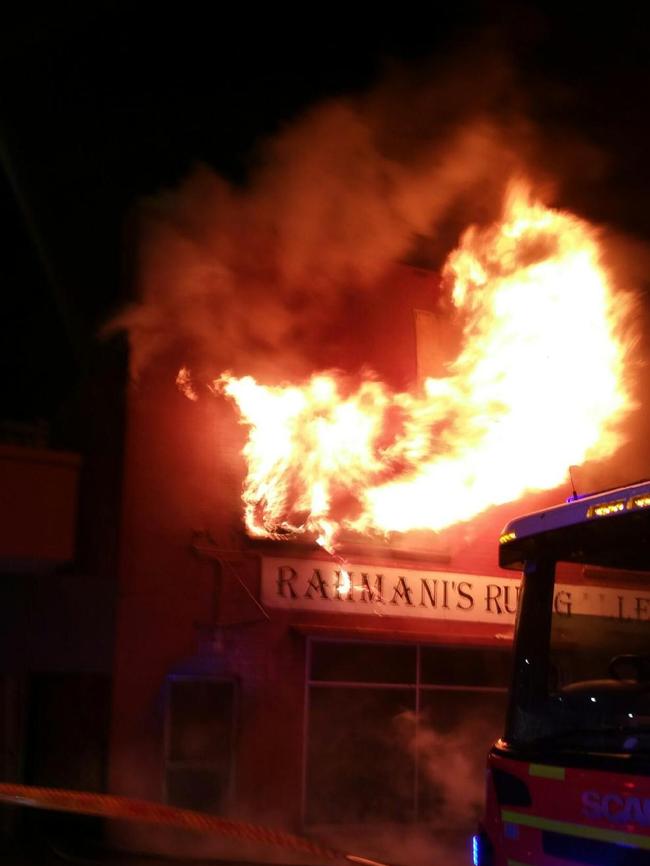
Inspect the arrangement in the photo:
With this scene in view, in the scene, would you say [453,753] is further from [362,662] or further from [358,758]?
[362,662]

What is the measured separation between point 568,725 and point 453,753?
7320 millimetres

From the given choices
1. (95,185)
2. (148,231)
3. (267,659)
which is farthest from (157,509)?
(95,185)

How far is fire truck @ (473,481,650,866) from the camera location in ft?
12.0

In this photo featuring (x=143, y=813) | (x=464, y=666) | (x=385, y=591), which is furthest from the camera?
(x=464, y=666)

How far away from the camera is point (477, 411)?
32.6 ft

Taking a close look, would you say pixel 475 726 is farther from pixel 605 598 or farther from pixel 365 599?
pixel 605 598

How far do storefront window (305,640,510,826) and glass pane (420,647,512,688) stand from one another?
0.01m

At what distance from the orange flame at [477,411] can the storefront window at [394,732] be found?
57.8 inches

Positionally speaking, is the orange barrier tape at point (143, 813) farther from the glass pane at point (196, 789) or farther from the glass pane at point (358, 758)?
the glass pane at point (358, 758)

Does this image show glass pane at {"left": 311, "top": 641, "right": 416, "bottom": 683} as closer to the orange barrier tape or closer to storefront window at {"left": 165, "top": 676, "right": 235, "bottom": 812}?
storefront window at {"left": 165, "top": 676, "right": 235, "bottom": 812}

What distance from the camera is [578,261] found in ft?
31.0

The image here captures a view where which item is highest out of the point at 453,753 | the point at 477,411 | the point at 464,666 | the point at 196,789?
the point at 477,411

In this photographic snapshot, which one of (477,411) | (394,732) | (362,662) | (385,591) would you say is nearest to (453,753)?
(394,732)

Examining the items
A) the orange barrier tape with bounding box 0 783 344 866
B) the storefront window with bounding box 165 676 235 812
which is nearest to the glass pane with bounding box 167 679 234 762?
the storefront window with bounding box 165 676 235 812
